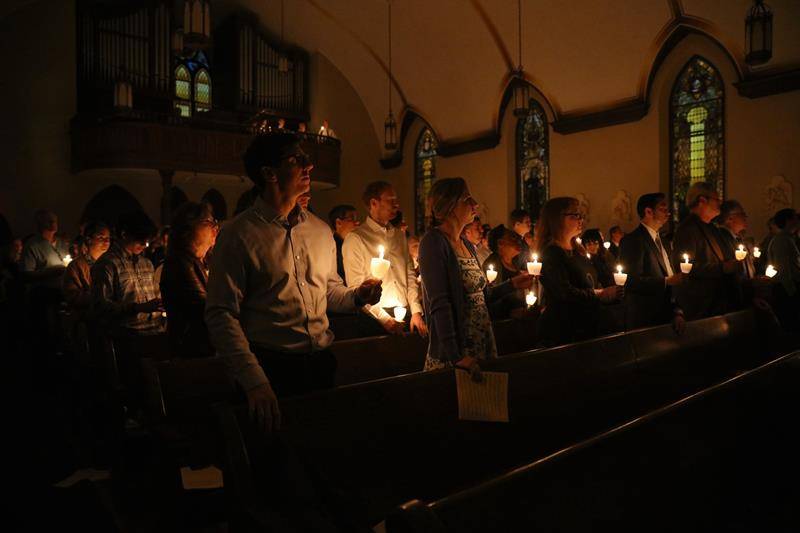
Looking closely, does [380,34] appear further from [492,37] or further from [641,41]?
[641,41]

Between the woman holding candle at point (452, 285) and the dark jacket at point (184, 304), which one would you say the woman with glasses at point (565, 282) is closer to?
the woman holding candle at point (452, 285)

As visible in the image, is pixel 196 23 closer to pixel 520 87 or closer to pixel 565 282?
pixel 520 87

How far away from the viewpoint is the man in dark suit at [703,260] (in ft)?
17.4

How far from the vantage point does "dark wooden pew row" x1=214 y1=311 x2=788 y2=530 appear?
2145 mm

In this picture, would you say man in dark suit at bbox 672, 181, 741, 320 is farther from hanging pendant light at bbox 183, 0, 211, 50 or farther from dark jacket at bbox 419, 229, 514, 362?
hanging pendant light at bbox 183, 0, 211, 50

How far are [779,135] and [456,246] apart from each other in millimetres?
9721

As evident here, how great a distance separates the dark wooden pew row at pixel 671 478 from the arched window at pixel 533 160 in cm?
1182

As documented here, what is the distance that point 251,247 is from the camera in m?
2.26

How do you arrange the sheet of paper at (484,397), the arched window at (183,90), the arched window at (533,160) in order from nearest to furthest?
the sheet of paper at (484,397), the arched window at (533,160), the arched window at (183,90)

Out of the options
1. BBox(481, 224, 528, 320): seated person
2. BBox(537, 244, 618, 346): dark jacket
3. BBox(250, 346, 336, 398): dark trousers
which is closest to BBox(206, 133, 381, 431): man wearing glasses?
BBox(250, 346, 336, 398): dark trousers

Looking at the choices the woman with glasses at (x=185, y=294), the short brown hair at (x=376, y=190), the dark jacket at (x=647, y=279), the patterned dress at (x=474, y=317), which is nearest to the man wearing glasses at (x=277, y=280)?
the patterned dress at (x=474, y=317)

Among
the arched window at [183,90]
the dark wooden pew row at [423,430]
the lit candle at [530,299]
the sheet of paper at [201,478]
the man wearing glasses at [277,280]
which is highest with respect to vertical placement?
the arched window at [183,90]

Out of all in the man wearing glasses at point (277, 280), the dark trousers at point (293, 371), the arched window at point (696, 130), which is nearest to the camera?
the man wearing glasses at point (277, 280)

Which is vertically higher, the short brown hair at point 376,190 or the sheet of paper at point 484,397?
the short brown hair at point 376,190
